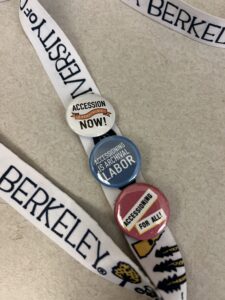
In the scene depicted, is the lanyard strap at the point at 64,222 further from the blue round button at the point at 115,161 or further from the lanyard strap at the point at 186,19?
the lanyard strap at the point at 186,19

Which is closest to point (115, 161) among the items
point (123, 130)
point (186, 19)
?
point (123, 130)

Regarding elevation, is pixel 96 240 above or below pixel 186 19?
below

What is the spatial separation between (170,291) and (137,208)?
195mm

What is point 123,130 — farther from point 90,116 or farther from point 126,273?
point 126,273

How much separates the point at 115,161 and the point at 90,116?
0.13 m

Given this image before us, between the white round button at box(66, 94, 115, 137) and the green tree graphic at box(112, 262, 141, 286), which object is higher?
the white round button at box(66, 94, 115, 137)

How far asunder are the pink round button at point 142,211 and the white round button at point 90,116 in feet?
0.55

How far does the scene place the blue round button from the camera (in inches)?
32.5

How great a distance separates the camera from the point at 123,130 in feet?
2.99

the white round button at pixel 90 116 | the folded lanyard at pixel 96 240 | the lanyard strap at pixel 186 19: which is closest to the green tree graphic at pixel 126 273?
the folded lanyard at pixel 96 240

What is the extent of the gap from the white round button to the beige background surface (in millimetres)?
39

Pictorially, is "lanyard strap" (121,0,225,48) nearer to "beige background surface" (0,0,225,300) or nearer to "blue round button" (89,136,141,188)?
"beige background surface" (0,0,225,300)

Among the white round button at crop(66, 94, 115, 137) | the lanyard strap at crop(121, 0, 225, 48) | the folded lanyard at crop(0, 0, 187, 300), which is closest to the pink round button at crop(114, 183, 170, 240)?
the folded lanyard at crop(0, 0, 187, 300)

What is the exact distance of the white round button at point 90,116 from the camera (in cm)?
87
